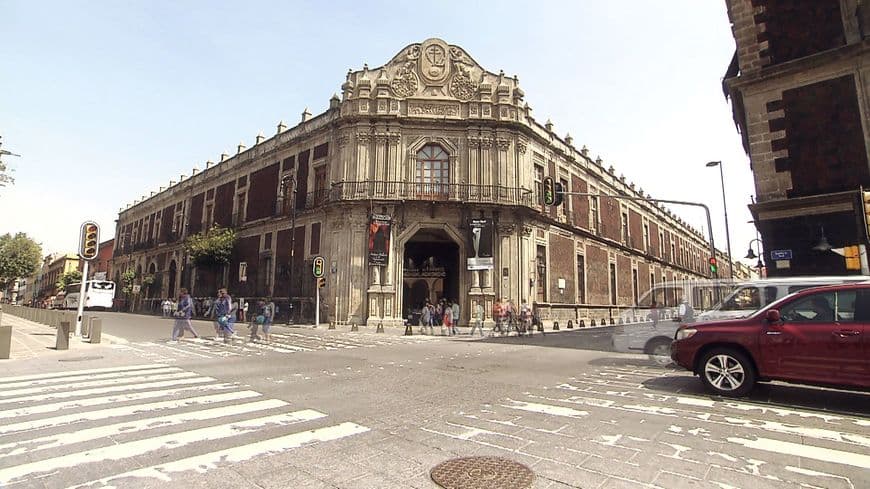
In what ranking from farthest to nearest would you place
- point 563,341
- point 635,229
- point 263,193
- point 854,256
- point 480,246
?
point 635,229, point 263,193, point 480,246, point 563,341, point 854,256

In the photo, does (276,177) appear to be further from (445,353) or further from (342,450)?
(342,450)

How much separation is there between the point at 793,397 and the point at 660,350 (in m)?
4.22

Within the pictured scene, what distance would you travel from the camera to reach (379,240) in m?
24.8

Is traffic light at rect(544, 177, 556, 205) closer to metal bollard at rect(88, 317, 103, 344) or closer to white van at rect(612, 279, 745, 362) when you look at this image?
white van at rect(612, 279, 745, 362)

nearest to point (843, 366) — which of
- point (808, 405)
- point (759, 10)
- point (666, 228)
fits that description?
point (808, 405)

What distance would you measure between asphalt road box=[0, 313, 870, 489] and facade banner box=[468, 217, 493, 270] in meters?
15.6

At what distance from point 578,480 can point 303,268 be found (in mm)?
27677

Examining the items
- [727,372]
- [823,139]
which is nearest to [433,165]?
[823,139]

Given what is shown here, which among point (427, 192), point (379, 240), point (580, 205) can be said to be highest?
point (580, 205)

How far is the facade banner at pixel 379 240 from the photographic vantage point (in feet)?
80.8

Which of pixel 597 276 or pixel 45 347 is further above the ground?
pixel 597 276

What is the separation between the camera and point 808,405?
5.99m

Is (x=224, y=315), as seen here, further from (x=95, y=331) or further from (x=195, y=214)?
(x=195, y=214)

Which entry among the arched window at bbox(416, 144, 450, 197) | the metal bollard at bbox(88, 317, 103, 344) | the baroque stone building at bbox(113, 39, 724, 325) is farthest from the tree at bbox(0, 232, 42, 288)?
the arched window at bbox(416, 144, 450, 197)
